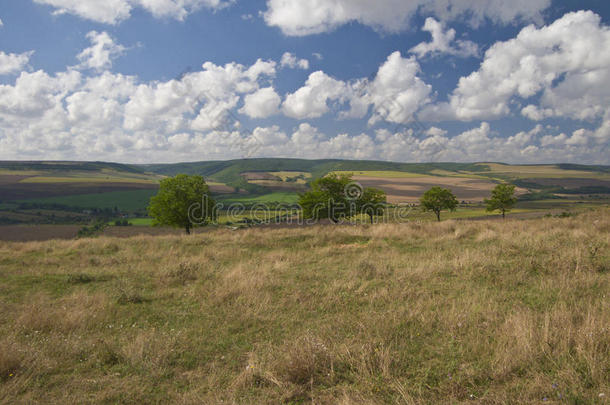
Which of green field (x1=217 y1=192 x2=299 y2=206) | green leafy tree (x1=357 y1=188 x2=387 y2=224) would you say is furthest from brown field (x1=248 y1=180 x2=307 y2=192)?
green leafy tree (x1=357 y1=188 x2=387 y2=224)

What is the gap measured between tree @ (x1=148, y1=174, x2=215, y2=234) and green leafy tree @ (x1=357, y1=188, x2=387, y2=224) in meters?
22.0

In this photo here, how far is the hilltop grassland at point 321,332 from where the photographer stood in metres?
4.06

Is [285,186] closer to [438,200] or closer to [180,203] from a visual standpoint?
[438,200]

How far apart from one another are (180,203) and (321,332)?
3117 centimetres

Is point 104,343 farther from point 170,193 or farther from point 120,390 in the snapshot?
point 170,193

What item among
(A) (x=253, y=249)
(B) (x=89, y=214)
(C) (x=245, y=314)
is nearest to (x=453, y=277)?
(C) (x=245, y=314)

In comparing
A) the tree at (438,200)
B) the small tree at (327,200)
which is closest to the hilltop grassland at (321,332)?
the small tree at (327,200)

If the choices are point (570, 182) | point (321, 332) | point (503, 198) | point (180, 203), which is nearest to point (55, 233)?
point (180, 203)

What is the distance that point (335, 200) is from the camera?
A: 136 feet

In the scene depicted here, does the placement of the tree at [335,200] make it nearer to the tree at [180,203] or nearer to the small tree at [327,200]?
the small tree at [327,200]

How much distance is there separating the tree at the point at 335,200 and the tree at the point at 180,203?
1388 centimetres

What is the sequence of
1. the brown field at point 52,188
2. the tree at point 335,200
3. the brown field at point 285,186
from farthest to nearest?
the brown field at point 285,186 < the brown field at point 52,188 < the tree at point 335,200

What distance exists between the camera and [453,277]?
8930mm

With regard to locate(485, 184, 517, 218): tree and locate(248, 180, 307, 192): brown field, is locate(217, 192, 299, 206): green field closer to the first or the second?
locate(248, 180, 307, 192): brown field
